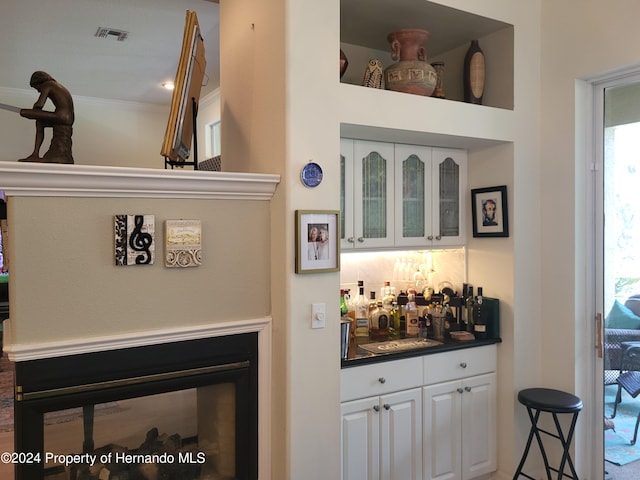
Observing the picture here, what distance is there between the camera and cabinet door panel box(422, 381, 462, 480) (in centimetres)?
264

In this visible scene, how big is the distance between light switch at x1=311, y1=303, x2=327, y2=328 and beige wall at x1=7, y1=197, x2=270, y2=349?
0.22 metres

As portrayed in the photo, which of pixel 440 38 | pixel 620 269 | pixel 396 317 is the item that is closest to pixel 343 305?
pixel 396 317

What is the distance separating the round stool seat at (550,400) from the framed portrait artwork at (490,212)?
2.90 ft

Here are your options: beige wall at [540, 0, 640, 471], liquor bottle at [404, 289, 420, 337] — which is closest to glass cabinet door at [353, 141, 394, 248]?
liquor bottle at [404, 289, 420, 337]

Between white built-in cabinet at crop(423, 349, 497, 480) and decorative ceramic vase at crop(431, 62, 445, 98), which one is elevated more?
decorative ceramic vase at crop(431, 62, 445, 98)

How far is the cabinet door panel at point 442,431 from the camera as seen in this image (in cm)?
264

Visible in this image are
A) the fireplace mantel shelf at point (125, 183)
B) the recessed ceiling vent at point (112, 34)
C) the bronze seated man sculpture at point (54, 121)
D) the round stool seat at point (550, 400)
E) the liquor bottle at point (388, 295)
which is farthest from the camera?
A: the recessed ceiling vent at point (112, 34)

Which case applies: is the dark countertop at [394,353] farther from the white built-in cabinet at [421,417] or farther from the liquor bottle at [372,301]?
the liquor bottle at [372,301]

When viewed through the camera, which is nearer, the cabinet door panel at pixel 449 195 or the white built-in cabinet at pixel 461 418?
the white built-in cabinet at pixel 461 418

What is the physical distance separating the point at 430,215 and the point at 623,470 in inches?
68.4

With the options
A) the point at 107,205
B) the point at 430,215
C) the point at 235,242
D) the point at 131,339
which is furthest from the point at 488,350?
the point at 107,205

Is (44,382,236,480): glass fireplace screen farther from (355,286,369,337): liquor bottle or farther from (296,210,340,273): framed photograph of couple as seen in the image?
(355,286,369,337): liquor bottle

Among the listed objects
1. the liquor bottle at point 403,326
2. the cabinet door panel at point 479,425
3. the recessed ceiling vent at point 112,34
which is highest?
the recessed ceiling vent at point 112,34

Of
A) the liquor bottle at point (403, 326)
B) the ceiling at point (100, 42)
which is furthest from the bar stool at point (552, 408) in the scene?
the ceiling at point (100, 42)
